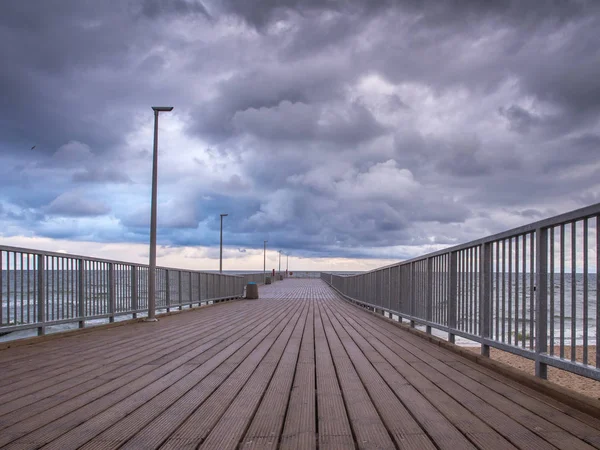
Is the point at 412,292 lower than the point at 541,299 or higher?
lower

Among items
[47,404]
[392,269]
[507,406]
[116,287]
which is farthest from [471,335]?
[116,287]

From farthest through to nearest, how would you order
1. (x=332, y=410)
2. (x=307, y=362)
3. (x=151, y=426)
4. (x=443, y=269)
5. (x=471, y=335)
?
(x=443, y=269) < (x=471, y=335) < (x=307, y=362) < (x=332, y=410) < (x=151, y=426)

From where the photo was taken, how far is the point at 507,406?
321cm

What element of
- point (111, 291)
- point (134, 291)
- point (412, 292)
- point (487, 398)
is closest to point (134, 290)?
point (134, 291)

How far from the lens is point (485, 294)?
16.2ft

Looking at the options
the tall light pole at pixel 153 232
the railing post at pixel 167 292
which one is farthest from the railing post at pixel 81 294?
the railing post at pixel 167 292

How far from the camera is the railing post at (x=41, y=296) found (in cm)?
657

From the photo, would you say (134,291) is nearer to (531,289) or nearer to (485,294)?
(485,294)

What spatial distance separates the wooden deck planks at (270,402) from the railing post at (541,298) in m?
0.30

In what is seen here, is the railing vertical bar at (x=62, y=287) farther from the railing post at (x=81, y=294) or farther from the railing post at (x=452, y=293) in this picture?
the railing post at (x=452, y=293)

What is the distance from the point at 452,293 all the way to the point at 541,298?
6.91 ft

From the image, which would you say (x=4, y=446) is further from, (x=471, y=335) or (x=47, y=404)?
(x=471, y=335)

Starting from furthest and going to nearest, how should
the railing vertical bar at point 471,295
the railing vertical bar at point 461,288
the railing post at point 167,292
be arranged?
the railing post at point 167,292
the railing vertical bar at point 461,288
the railing vertical bar at point 471,295

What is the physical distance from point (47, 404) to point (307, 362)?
2363 millimetres
